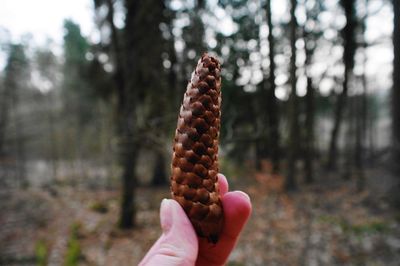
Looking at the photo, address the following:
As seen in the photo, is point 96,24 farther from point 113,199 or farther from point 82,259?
point 82,259

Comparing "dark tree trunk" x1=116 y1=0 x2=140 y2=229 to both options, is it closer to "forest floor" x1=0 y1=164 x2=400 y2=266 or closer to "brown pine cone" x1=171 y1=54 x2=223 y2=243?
"forest floor" x1=0 y1=164 x2=400 y2=266

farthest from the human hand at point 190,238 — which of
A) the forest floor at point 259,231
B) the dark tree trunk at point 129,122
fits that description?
the dark tree trunk at point 129,122

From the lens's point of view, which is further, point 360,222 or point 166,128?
point 360,222

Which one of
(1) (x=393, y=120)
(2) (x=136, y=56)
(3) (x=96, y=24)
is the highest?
(3) (x=96, y=24)

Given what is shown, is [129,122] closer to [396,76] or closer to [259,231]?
[259,231]

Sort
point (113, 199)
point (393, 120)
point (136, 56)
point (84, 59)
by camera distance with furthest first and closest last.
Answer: point (84, 59) < point (113, 199) < point (136, 56) < point (393, 120)

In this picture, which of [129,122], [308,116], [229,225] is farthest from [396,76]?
[308,116]

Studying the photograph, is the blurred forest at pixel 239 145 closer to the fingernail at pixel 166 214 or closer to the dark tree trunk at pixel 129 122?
the dark tree trunk at pixel 129 122

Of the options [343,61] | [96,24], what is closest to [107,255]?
[96,24]
